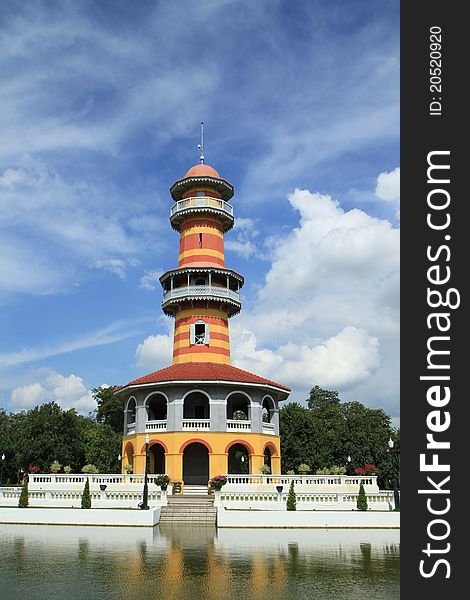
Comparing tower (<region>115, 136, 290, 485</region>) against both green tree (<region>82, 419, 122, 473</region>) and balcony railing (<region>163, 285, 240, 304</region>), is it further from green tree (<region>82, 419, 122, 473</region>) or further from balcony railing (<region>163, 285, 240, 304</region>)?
green tree (<region>82, 419, 122, 473</region>)

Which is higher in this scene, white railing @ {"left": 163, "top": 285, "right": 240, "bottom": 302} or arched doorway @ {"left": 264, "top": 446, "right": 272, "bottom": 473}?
white railing @ {"left": 163, "top": 285, "right": 240, "bottom": 302}

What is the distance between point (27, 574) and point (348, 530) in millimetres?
15288

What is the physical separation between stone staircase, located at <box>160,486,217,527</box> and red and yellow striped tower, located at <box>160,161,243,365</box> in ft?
42.9

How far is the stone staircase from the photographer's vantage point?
96.0ft

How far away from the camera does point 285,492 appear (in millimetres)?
32281

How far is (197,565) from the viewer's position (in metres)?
17.6

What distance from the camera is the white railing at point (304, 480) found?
33.9 metres

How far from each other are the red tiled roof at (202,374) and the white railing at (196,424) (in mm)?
2711

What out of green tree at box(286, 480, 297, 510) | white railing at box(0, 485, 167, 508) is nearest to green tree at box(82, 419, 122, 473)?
white railing at box(0, 485, 167, 508)

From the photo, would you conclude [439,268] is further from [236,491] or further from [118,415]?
[118,415]

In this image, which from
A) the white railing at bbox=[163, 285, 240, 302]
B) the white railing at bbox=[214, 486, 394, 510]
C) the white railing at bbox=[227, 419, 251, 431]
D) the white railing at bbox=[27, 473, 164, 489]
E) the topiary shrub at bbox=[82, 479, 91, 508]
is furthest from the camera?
the white railing at bbox=[163, 285, 240, 302]

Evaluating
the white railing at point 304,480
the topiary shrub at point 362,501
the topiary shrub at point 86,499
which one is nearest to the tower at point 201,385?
the white railing at point 304,480

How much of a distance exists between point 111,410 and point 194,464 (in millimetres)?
19096

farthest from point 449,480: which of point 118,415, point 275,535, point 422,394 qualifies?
point 118,415
